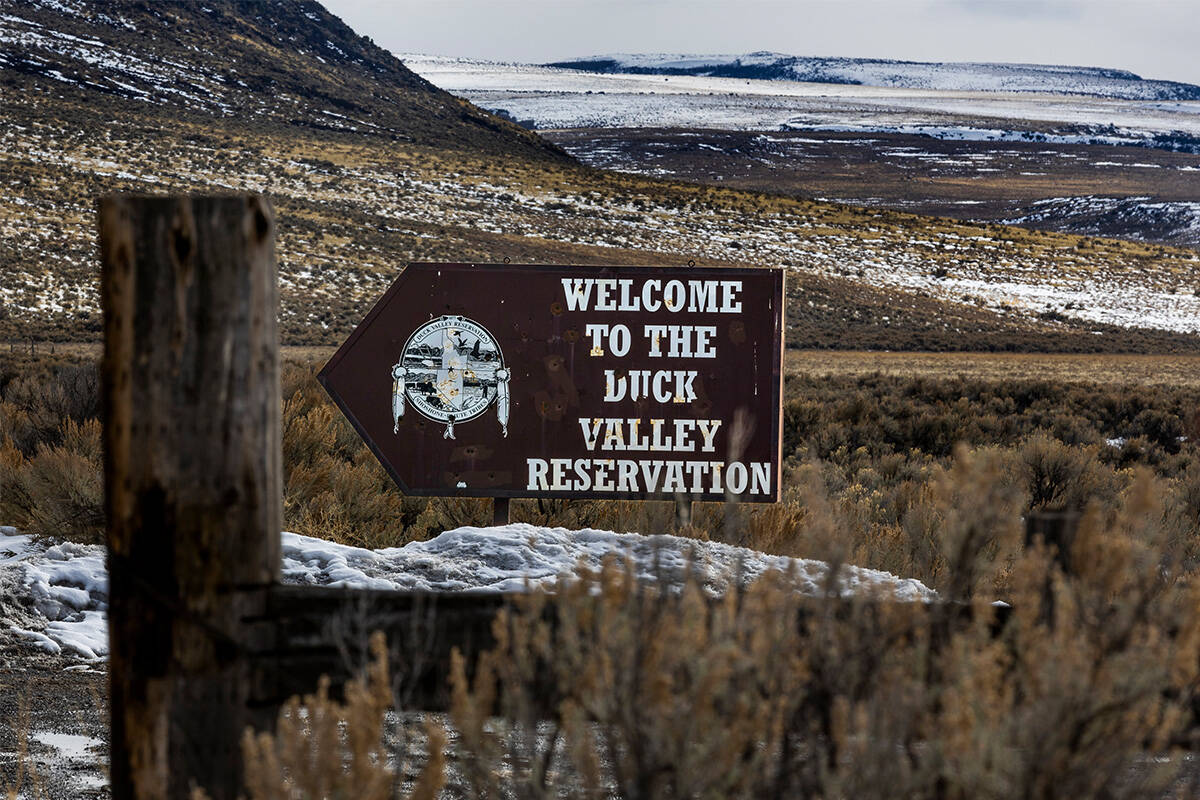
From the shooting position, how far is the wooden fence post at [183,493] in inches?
87.0

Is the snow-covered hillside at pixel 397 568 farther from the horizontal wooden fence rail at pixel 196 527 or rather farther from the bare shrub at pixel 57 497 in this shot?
the horizontal wooden fence rail at pixel 196 527

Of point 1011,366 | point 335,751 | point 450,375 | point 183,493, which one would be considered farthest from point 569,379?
point 1011,366

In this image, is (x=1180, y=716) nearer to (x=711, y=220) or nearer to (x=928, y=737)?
(x=928, y=737)

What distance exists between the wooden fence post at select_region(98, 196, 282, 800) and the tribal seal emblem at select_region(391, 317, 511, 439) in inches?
173

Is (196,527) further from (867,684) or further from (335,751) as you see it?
(867,684)

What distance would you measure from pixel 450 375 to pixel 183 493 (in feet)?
14.7

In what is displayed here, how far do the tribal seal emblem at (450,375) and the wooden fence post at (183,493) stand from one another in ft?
14.4

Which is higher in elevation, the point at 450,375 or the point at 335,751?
the point at 450,375

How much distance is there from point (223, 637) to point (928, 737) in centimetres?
122

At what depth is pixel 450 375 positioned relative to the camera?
22.0 ft

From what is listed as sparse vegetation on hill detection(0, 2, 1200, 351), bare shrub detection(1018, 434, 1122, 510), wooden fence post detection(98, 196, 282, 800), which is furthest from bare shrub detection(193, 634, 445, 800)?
sparse vegetation on hill detection(0, 2, 1200, 351)

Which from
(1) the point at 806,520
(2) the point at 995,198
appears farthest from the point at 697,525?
(2) the point at 995,198

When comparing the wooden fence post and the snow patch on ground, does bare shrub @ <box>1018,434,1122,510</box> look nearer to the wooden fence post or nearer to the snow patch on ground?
the snow patch on ground

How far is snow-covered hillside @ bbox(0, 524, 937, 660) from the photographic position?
563 cm
